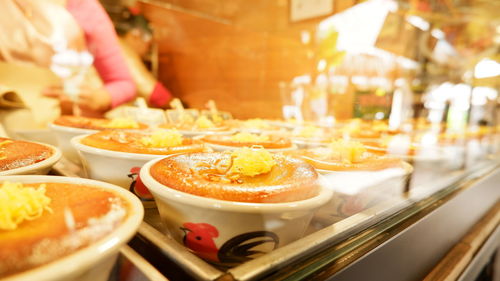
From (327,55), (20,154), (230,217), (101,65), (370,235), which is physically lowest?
(370,235)

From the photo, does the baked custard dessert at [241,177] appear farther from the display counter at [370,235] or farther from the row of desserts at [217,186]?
the display counter at [370,235]

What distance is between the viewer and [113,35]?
4.55 ft

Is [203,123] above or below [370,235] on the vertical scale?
above

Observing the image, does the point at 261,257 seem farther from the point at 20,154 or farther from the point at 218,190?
the point at 20,154

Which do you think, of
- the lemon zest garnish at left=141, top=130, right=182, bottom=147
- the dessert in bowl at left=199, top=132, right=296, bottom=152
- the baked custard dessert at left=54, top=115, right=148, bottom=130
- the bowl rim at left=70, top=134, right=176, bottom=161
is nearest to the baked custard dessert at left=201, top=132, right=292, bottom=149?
the dessert in bowl at left=199, top=132, right=296, bottom=152

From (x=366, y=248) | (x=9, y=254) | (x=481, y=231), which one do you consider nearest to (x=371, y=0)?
(x=481, y=231)

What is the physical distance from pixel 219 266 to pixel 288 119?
7.99 feet

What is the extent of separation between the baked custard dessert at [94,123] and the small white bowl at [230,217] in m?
0.86

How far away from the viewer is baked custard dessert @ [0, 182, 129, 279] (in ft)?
1.59

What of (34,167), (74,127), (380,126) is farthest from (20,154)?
(380,126)

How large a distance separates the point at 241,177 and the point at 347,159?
1.89ft

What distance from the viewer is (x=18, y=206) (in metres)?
0.59

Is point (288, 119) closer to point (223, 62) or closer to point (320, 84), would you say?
point (320, 84)

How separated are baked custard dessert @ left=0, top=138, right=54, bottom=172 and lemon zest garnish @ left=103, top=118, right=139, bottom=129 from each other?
472mm
